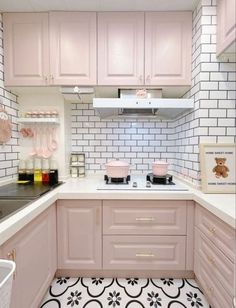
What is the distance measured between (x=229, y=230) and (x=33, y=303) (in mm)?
1124

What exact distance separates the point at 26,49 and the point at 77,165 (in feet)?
3.56

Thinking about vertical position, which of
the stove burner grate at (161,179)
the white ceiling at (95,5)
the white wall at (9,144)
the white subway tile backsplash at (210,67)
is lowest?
the stove burner grate at (161,179)

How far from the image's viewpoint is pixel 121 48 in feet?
5.21

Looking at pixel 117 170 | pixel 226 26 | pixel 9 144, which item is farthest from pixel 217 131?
pixel 9 144

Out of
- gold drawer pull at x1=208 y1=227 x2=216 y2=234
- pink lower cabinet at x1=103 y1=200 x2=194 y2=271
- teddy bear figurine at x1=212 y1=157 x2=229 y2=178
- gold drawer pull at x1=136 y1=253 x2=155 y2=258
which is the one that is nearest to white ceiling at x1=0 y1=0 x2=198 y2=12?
teddy bear figurine at x1=212 y1=157 x2=229 y2=178

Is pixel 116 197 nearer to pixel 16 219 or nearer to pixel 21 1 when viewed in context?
pixel 16 219

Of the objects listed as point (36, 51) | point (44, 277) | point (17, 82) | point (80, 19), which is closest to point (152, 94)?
point (80, 19)

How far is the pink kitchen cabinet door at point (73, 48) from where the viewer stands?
1.57 m

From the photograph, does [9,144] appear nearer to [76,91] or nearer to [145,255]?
[76,91]

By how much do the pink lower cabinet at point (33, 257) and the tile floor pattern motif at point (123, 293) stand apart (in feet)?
0.49

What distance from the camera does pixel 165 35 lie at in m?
1.57

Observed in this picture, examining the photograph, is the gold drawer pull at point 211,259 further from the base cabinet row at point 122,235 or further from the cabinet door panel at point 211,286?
the base cabinet row at point 122,235

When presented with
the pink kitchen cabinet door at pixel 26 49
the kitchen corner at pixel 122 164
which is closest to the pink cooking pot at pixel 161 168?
the kitchen corner at pixel 122 164

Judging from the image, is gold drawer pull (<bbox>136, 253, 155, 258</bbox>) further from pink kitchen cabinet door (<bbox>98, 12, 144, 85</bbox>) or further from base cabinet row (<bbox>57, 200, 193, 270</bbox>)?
pink kitchen cabinet door (<bbox>98, 12, 144, 85</bbox>)
